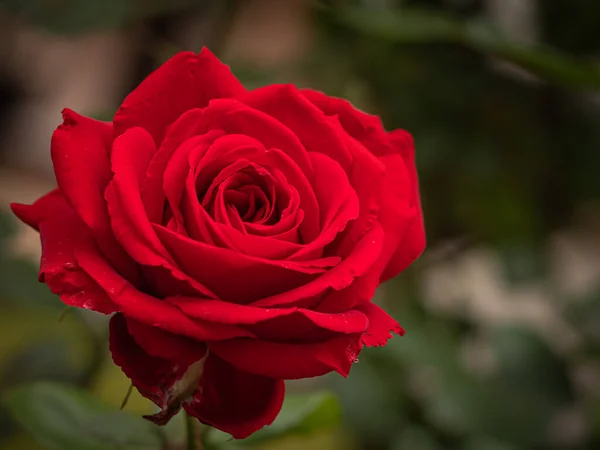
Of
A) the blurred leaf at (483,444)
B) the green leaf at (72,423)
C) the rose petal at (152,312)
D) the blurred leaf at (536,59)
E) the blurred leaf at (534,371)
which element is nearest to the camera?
the rose petal at (152,312)

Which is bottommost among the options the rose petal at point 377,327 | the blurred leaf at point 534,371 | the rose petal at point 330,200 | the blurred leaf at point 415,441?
the blurred leaf at point 415,441

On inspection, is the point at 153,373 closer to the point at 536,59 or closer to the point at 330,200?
the point at 330,200

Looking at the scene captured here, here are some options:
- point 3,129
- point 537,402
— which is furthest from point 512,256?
point 3,129

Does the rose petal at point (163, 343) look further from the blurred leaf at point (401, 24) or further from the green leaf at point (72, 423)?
the blurred leaf at point (401, 24)

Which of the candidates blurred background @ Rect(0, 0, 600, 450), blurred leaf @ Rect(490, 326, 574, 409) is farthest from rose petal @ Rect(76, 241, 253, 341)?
blurred leaf @ Rect(490, 326, 574, 409)

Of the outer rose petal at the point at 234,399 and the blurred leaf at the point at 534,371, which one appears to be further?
the blurred leaf at the point at 534,371

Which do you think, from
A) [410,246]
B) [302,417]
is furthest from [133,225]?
[302,417]

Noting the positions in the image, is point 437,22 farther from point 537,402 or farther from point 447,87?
point 537,402

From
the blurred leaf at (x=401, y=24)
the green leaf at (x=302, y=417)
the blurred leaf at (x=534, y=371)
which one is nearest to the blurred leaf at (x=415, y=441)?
the blurred leaf at (x=534, y=371)
